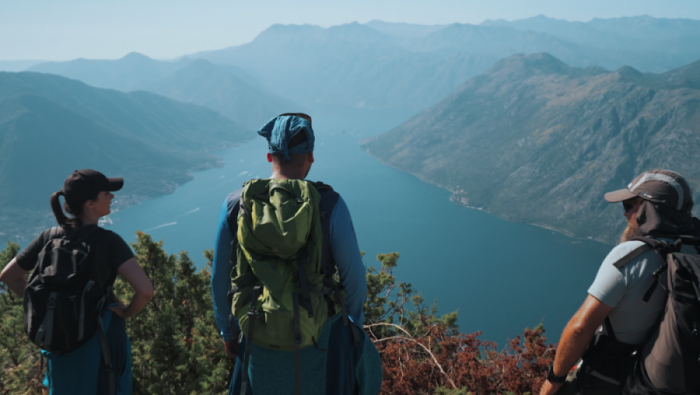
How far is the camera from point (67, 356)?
2.76 m

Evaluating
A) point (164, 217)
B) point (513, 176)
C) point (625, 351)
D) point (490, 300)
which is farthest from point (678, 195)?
point (513, 176)

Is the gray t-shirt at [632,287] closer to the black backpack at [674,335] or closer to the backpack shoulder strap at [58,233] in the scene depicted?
the black backpack at [674,335]

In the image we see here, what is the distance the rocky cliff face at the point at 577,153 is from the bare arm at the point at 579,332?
127262 mm

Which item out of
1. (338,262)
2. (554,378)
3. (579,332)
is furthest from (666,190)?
(338,262)

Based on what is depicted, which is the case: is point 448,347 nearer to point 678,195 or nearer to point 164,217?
point 678,195

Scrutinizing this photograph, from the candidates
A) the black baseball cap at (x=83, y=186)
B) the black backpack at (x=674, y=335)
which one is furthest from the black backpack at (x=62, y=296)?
the black backpack at (x=674, y=335)

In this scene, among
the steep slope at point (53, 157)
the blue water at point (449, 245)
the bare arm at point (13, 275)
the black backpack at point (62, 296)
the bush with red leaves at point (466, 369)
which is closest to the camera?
the black backpack at point (62, 296)

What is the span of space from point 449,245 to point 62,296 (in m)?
101

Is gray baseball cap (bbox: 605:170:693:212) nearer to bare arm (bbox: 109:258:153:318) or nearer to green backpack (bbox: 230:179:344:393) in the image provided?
green backpack (bbox: 230:179:344:393)

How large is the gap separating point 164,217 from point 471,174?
111 m

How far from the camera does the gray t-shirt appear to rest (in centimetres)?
216

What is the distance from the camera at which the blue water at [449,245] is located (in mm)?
75688

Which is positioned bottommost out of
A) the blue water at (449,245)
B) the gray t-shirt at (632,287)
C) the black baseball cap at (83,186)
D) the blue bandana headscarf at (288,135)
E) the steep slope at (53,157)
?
the blue water at (449,245)

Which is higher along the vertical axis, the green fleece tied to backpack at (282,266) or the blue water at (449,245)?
the green fleece tied to backpack at (282,266)
